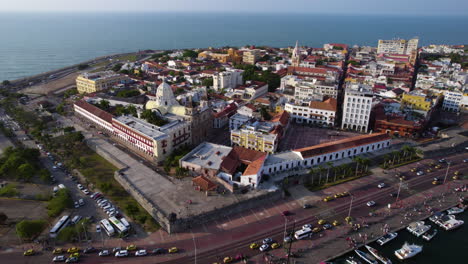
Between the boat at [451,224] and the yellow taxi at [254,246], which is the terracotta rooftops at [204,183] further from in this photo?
the boat at [451,224]

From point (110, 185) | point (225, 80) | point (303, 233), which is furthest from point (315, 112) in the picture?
point (110, 185)

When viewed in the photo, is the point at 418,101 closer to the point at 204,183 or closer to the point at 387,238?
the point at 387,238

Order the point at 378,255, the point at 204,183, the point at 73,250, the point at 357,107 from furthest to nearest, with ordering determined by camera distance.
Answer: the point at 357,107, the point at 204,183, the point at 378,255, the point at 73,250

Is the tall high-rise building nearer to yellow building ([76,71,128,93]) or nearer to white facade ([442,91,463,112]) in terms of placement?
white facade ([442,91,463,112])

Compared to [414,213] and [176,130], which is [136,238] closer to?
[176,130]

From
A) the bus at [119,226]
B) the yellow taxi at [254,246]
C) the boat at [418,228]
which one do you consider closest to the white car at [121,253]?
the bus at [119,226]

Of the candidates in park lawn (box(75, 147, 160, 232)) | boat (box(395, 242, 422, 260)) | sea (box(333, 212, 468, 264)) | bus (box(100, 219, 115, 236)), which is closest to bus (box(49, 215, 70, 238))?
bus (box(100, 219, 115, 236))
